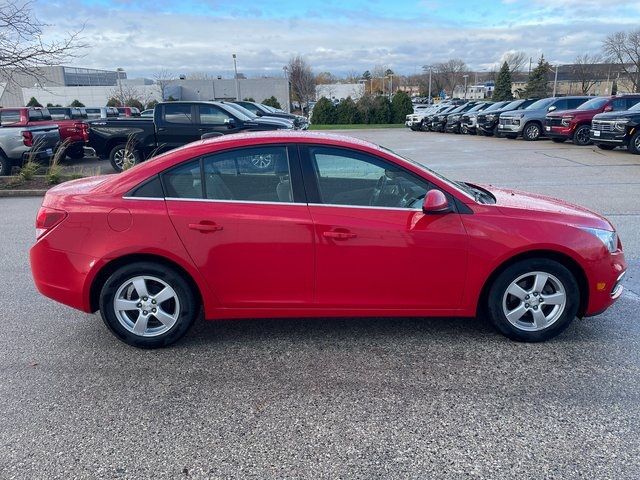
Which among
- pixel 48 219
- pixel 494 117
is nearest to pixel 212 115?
pixel 48 219

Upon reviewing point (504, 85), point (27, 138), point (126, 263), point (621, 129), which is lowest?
point (126, 263)

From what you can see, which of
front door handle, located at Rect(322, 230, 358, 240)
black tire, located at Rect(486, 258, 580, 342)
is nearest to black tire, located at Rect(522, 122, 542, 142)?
black tire, located at Rect(486, 258, 580, 342)

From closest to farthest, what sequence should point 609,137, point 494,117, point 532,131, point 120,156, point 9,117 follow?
point 120,156
point 609,137
point 9,117
point 532,131
point 494,117

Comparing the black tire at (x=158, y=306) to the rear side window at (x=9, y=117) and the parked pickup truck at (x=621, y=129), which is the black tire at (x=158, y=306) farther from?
the rear side window at (x=9, y=117)

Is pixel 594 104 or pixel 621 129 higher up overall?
pixel 594 104

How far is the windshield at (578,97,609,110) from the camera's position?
18250mm

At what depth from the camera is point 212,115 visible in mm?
12953

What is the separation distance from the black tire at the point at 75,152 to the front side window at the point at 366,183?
1524 cm

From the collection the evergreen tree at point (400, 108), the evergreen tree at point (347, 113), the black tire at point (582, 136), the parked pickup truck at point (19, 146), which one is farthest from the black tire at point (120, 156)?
the evergreen tree at point (400, 108)

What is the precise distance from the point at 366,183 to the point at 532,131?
20.5 m

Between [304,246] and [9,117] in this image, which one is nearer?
[304,246]

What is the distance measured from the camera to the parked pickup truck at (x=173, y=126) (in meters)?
12.8

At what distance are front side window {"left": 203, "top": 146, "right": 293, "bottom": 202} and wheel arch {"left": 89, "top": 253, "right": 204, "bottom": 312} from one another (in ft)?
1.97

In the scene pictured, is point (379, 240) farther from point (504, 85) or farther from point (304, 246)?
point (504, 85)
